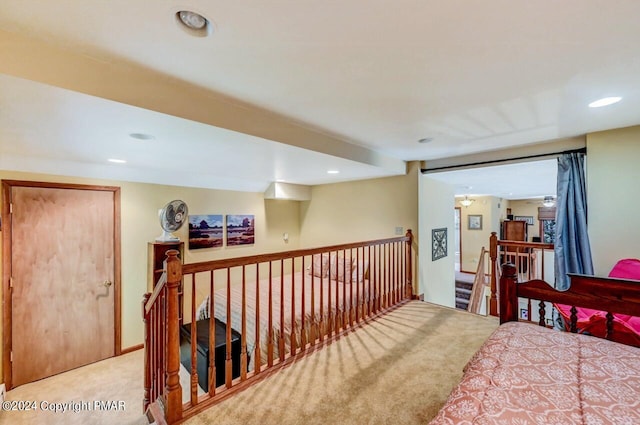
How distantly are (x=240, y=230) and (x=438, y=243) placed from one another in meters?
3.42

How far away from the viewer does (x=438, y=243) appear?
14.6 ft

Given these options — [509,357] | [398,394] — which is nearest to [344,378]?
[398,394]

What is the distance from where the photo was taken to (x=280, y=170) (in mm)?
3637

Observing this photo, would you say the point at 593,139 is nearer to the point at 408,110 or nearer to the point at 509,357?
the point at 408,110

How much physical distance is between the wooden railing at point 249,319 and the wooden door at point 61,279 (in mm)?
1099

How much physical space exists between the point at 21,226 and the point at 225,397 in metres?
3.00

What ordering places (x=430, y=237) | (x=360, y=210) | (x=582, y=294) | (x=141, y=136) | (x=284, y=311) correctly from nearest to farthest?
(x=582, y=294) < (x=141, y=136) < (x=284, y=311) < (x=430, y=237) < (x=360, y=210)

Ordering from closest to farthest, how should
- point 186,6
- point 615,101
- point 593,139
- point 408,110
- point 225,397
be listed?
1. point 186,6
2. point 225,397
3. point 615,101
4. point 408,110
5. point 593,139

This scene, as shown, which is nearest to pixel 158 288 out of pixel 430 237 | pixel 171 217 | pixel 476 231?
pixel 171 217

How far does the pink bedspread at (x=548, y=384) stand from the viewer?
0.88m

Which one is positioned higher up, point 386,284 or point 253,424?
point 386,284

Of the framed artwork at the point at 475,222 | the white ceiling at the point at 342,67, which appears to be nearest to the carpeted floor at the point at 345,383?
the white ceiling at the point at 342,67

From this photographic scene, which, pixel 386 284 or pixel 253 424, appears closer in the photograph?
pixel 253 424

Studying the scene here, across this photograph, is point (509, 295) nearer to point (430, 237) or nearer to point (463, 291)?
point (430, 237)
